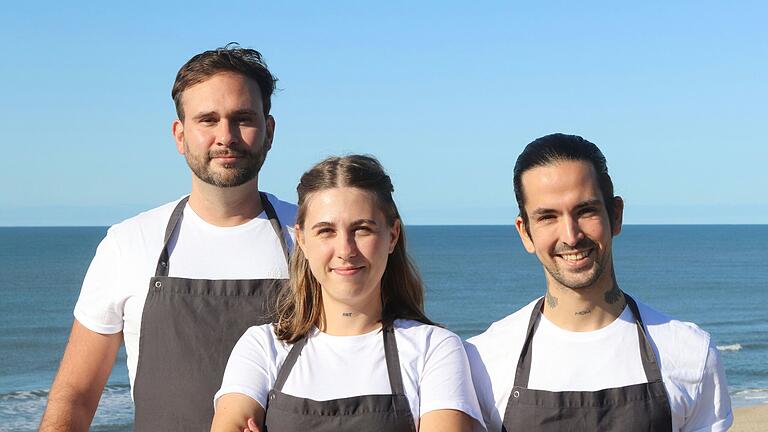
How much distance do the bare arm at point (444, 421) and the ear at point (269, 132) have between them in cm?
127

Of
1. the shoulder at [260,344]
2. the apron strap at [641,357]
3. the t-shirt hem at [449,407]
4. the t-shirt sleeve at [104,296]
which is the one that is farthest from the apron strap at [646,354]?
the t-shirt sleeve at [104,296]

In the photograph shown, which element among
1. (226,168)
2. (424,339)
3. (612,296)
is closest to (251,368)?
(424,339)

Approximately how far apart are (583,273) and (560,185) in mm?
294

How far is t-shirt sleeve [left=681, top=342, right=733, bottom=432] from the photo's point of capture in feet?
11.1

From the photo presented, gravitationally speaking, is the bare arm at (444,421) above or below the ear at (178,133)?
below

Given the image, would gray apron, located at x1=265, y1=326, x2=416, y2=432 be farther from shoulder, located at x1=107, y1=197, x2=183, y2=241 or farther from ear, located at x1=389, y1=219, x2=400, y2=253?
shoulder, located at x1=107, y1=197, x2=183, y2=241

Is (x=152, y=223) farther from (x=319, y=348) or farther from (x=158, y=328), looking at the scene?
(x=319, y=348)

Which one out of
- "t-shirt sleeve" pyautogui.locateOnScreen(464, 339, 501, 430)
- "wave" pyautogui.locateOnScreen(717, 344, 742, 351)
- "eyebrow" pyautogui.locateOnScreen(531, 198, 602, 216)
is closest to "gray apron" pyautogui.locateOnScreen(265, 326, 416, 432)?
"t-shirt sleeve" pyautogui.locateOnScreen(464, 339, 501, 430)

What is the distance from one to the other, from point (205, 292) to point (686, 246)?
99.3 metres

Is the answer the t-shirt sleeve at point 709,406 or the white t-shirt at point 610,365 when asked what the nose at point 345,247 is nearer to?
the white t-shirt at point 610,365

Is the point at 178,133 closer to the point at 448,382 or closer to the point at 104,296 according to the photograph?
the point at 104,296

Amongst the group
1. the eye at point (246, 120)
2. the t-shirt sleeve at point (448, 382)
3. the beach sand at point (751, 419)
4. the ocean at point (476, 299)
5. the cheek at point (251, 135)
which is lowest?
the ocean at point (476, 299)

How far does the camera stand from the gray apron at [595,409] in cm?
338

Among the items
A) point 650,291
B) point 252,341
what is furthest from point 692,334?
point 650,291
